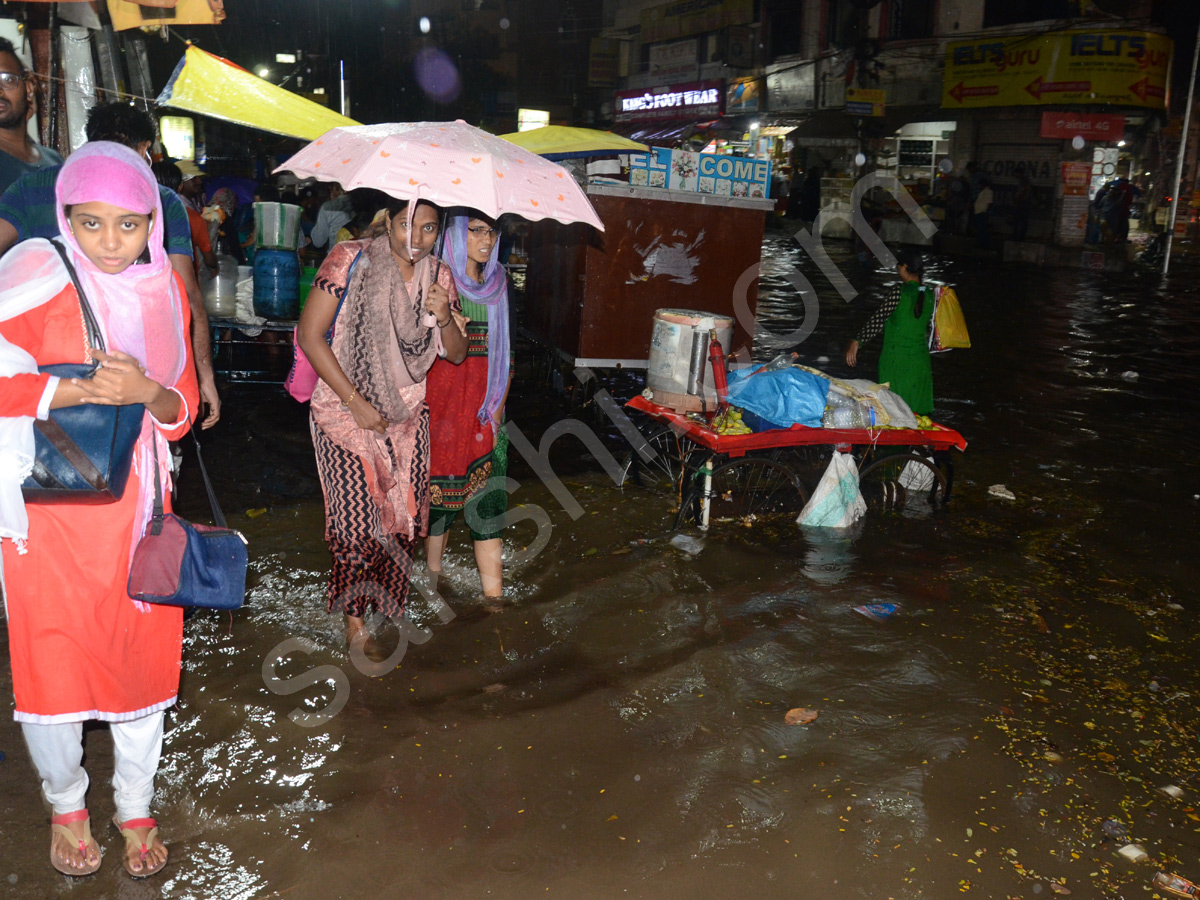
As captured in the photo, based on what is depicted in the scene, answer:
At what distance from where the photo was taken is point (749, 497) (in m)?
5.82

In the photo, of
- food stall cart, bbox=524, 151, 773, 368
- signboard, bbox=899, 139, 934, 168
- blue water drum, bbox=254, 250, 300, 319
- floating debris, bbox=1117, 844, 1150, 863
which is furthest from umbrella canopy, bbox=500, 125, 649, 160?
signboard, bbox=899, 139, 934, 168

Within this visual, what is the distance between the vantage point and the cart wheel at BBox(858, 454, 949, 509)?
6.08 meters

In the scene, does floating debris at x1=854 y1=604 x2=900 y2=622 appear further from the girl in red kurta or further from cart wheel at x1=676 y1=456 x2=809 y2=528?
the girl in red kurta

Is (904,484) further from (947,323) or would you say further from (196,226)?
(196,226)

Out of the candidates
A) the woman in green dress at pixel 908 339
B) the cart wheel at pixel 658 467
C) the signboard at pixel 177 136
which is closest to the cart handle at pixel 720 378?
the cart wheel at pixel 658 467

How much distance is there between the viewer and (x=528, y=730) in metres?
3.43

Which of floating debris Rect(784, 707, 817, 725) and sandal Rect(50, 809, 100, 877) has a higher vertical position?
sandal Rect(50, 809, 100, 877)

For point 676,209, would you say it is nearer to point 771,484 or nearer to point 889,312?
point 889,312

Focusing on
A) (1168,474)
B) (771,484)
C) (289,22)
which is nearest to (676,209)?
(771,484)

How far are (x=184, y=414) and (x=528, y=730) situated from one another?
1.72m

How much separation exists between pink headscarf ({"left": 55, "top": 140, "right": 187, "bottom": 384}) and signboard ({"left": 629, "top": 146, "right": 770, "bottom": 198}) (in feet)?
18.9

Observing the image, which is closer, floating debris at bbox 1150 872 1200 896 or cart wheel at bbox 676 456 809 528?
floating debris at bbox 1150 872 1200 896

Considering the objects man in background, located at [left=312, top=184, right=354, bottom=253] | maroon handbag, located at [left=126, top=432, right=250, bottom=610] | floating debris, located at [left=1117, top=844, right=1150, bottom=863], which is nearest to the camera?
maroon handbag, located at [left=126, top=432, right=250, bottom=610]

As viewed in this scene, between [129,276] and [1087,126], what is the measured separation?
24.8 meters
